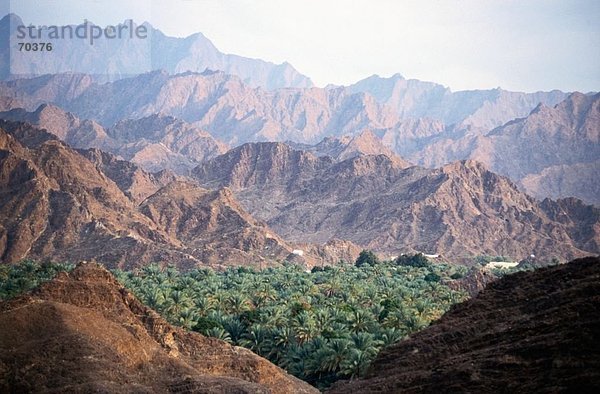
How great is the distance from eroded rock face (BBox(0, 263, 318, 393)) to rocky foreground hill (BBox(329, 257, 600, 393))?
699cm

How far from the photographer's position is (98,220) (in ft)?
419

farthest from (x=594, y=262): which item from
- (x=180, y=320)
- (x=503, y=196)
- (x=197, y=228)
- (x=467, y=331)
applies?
(x=503, y=196)

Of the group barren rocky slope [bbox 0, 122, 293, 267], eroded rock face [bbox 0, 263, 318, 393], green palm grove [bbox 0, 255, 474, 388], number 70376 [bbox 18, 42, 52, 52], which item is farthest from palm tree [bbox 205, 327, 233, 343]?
barren rocky slope [bbox 0, 122, 293, 267]

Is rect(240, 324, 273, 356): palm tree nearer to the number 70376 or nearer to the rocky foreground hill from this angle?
the rocky foreground hill

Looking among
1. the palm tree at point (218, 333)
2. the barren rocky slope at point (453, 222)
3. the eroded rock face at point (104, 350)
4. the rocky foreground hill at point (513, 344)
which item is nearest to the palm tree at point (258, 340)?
the palm tree at point (218, 333)

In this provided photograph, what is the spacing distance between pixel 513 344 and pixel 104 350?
2026 centimetres

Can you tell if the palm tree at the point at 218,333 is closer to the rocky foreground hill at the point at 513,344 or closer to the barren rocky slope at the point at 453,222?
A: the rocky foreground hill at the point at 513,344

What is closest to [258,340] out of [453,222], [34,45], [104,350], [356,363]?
[356,363]

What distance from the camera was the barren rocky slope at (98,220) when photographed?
11806 cm

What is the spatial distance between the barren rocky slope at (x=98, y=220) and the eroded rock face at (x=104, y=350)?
76.7 metres

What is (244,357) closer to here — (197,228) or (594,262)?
(594,262)

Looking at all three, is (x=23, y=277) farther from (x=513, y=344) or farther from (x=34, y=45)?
(x=513, y=344)

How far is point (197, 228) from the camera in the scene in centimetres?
14975

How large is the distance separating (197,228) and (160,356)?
378 ft
